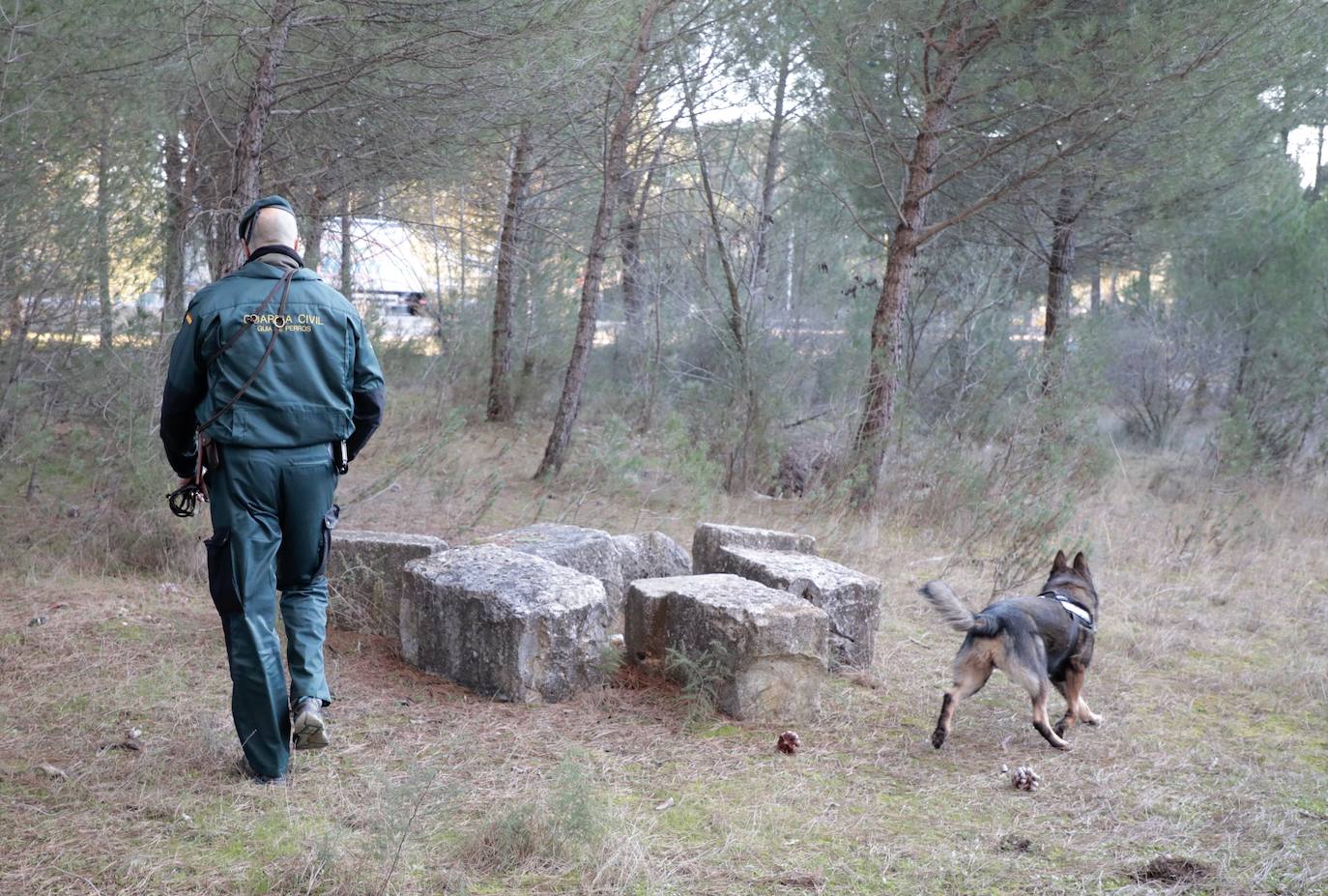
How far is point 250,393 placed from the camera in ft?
11.7

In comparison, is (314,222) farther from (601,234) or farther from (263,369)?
(263,369)

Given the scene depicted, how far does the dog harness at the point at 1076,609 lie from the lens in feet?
15.9

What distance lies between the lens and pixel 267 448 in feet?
11.9

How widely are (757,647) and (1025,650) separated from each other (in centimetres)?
109

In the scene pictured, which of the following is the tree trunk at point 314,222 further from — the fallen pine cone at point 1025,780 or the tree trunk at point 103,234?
the fallen pine cone at point 1025,780

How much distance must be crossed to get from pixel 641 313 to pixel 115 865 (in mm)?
14637

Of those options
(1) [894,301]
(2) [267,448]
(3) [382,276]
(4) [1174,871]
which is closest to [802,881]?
(4) [1174,871]

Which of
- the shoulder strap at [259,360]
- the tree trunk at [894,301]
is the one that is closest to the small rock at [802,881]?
the shoulder strap at [259,360]

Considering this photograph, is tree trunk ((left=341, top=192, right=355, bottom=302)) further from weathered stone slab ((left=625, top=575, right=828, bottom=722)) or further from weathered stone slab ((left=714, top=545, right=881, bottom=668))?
weathered stone slab ((left=625, top=575, right=828, bottom=722))

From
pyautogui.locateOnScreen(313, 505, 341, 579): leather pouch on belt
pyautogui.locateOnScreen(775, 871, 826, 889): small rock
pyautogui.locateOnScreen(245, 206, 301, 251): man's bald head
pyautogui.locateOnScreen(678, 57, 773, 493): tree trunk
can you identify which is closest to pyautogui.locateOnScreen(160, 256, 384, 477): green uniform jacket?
pyautogui.locateOnScreen(245, 206, 301, 251): man's bald head

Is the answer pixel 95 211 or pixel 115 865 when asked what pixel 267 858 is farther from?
pixel 95 211

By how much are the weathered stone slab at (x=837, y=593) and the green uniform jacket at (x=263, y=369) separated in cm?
245

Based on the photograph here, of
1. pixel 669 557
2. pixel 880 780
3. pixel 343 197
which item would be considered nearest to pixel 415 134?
pixel 343 197

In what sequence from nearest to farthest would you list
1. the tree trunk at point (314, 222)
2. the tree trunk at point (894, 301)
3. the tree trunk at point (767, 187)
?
the tree trunk at point (314, 222), the tree trunk at point (894, 301), the tree trunk at point (767, 187)
